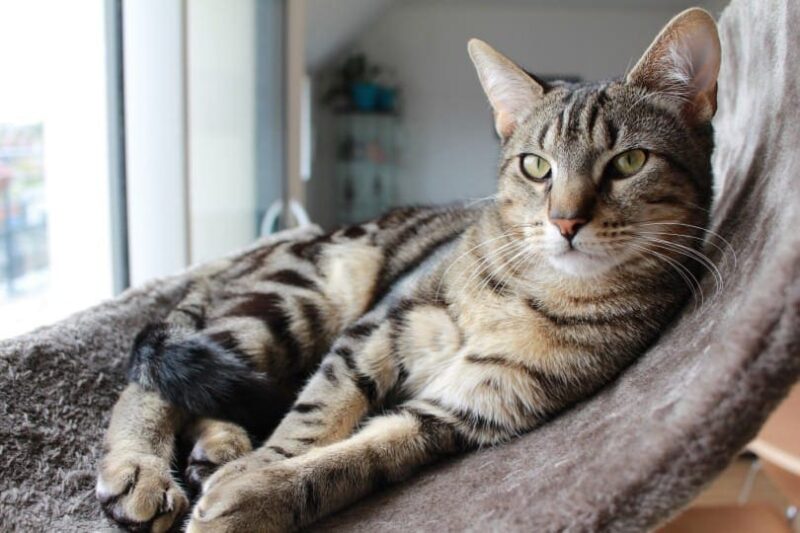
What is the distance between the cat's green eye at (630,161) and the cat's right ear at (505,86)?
20 cm

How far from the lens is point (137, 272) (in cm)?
178

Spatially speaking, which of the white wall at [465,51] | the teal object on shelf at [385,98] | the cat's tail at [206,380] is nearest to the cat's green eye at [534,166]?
the cat's tail at [206,380]

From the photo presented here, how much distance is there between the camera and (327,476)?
33.8 inches

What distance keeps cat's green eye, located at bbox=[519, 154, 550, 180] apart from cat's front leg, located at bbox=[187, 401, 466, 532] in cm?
35

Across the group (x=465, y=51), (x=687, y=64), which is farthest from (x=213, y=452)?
(x=465, y=51)

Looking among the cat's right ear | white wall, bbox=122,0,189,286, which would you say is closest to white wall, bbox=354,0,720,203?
white wall, bbox=122,0,189,286

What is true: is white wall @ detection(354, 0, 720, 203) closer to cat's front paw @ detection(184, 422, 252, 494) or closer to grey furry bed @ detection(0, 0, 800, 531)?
grey furry bed @ detection(0, 0, 800, 531)

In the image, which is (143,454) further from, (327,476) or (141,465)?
(327,476)

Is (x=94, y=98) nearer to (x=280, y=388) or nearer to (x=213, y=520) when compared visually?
(x=280, y=388)

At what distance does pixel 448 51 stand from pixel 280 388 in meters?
5.04

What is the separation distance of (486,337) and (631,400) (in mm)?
266

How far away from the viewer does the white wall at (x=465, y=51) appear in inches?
224

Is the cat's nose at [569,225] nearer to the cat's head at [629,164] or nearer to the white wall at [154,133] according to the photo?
the cat's head at [629,164]

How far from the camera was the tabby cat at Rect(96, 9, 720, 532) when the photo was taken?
90 centimetres
